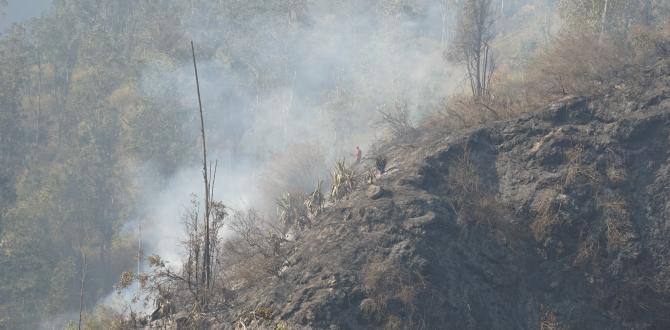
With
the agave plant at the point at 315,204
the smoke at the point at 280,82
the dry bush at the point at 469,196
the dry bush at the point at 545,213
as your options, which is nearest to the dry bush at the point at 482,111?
the dry bush at the point at 469,196

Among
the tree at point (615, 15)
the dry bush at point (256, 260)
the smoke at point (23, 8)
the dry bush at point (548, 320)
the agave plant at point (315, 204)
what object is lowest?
the dry bush at point (548, 320)

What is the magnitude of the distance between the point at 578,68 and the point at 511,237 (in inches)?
221

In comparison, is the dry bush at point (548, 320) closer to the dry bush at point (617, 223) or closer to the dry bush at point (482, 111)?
the dry bush at point (617, 223)

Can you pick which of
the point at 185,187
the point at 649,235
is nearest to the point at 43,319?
the point at 185,187

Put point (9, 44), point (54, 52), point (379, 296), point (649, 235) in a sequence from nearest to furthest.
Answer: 1. point (379, 296)
2. point (649, 235)
3. point (9, 44)
4. point (54, 52)

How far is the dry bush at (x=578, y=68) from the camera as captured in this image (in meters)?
14.9

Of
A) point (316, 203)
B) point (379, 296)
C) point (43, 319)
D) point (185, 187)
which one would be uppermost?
point (185, 187)

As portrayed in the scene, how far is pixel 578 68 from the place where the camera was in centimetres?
1558

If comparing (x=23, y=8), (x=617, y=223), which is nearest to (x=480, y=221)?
(x=617, y=223)

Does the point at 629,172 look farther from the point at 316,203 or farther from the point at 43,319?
the point at 43,319

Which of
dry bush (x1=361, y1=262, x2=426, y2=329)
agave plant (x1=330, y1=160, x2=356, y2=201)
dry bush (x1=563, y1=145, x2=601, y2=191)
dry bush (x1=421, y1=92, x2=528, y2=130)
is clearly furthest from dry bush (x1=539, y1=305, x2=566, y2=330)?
agave plant (x1=330, y1=160, x2=356, y2=201)

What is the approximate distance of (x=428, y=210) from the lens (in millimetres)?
12805

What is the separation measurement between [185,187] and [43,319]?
1173cm

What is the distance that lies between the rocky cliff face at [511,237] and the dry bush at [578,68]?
2.07 ft
